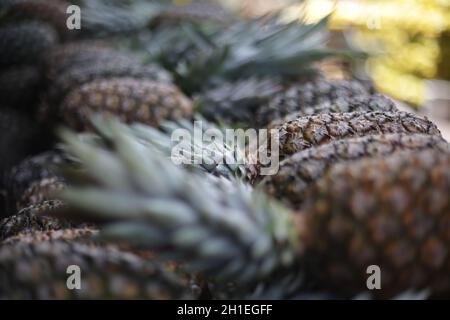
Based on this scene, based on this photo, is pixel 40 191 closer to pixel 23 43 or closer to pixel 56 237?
pixel 56 237

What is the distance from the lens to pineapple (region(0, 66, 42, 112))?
1.41 meters

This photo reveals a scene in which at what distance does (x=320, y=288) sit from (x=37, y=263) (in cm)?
28

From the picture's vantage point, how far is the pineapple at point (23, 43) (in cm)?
147

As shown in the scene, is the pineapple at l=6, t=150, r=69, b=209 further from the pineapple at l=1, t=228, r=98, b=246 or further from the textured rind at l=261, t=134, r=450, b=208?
the textured rind at l=261, t=134, r=450, b=208

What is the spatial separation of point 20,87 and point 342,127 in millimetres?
1083

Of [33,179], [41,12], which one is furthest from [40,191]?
[41,12]

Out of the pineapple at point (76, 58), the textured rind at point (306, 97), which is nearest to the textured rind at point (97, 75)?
the pineapple at point (76, 58)

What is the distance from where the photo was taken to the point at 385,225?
1.47 ft

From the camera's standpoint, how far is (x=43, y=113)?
135cm

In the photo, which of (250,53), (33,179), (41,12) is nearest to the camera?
(33,179)

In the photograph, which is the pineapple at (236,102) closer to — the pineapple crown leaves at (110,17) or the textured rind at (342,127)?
the textured rind at (342,127)

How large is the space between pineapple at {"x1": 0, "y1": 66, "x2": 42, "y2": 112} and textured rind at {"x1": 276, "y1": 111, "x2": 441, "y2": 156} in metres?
0.99

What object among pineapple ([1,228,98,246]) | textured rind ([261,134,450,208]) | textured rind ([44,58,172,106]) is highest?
textured rind ([44,58,172,106])

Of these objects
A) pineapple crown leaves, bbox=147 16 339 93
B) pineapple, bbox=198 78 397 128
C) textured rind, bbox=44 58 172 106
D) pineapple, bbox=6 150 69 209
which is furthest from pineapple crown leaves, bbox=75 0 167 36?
pineapple, bbox=6 150 69 209
